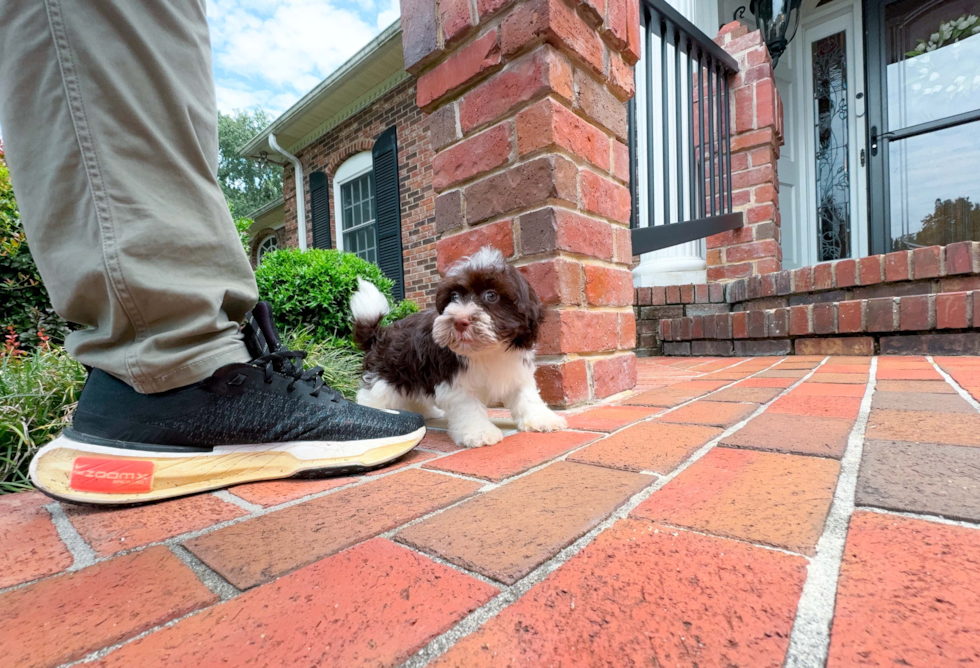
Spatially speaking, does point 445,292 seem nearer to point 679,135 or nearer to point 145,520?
point 145,520

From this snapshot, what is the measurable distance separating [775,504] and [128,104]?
1442 mm

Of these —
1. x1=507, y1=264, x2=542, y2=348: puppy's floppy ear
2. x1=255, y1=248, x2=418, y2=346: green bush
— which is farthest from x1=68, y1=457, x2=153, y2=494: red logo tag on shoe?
x1=255, y1=248, x2=418, y2=346: green bush

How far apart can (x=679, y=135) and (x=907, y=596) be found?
3.36 m

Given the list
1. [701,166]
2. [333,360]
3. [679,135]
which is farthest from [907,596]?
[701,166]

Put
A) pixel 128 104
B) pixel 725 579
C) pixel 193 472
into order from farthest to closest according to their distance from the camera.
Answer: pixel 193 472, pixel 128 104, pixel 725 579

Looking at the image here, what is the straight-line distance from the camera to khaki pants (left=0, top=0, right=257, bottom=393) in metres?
0.87

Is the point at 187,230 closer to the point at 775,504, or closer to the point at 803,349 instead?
the point at 775,504

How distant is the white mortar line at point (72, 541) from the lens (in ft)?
2.53

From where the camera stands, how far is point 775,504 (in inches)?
31.9

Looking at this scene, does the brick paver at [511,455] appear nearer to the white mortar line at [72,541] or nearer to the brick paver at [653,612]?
the brick paver at [653,612]

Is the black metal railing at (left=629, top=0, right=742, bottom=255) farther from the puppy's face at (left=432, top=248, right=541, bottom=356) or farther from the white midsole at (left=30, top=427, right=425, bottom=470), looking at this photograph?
the white midsole at (left=30, top=427, right=425, bottom=470)

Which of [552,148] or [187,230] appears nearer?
[187,230]

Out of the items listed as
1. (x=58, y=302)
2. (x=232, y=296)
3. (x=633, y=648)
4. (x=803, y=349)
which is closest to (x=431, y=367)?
(x=232, y=296)

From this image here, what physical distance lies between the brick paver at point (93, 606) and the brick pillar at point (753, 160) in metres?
4.55
